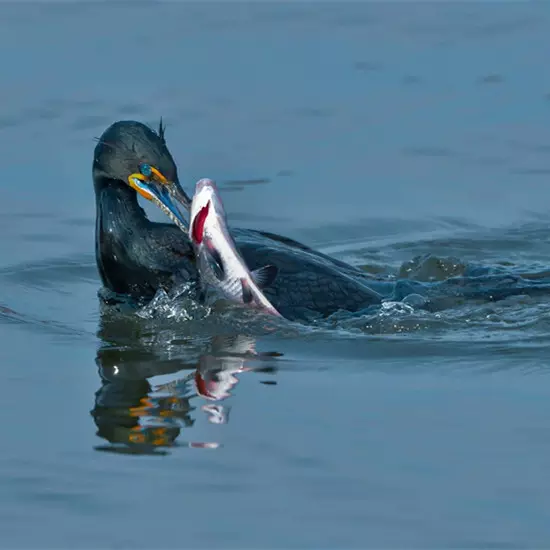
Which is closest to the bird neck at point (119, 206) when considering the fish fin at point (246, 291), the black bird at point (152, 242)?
the black bird at point (152, 242)

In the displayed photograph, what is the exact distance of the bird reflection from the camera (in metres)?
6.30

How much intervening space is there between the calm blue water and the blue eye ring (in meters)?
0.68

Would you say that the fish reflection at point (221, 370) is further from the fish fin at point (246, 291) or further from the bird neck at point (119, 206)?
the bird neck at point (119, 206)

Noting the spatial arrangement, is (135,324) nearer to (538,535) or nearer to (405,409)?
(405,409)

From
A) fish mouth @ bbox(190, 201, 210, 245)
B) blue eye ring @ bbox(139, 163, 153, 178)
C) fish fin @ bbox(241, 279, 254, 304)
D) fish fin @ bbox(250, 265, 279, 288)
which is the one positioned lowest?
fish fin @ bbox(241, 279, 254, 304)

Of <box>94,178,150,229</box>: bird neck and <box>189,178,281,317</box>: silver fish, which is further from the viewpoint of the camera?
<box>94,178,150,229</box>: bird neck

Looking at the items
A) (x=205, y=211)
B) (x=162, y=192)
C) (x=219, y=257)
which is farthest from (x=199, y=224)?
(x=162, y=192)

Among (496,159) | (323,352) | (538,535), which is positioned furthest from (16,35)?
(538,535)

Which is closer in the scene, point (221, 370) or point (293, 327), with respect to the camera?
point (221, 370)

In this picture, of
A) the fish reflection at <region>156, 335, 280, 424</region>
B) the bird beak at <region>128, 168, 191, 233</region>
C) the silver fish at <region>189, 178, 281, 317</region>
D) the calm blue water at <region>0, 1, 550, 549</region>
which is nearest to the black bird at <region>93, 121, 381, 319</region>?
the bird beak at <region>128, 168, 191, 233</region>

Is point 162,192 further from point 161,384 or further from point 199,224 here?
point 161,384

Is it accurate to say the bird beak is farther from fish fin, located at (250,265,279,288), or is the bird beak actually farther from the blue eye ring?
fish fin, located at (250,265,279,288)

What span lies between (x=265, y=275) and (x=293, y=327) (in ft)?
1.02

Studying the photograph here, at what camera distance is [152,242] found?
7934mm
